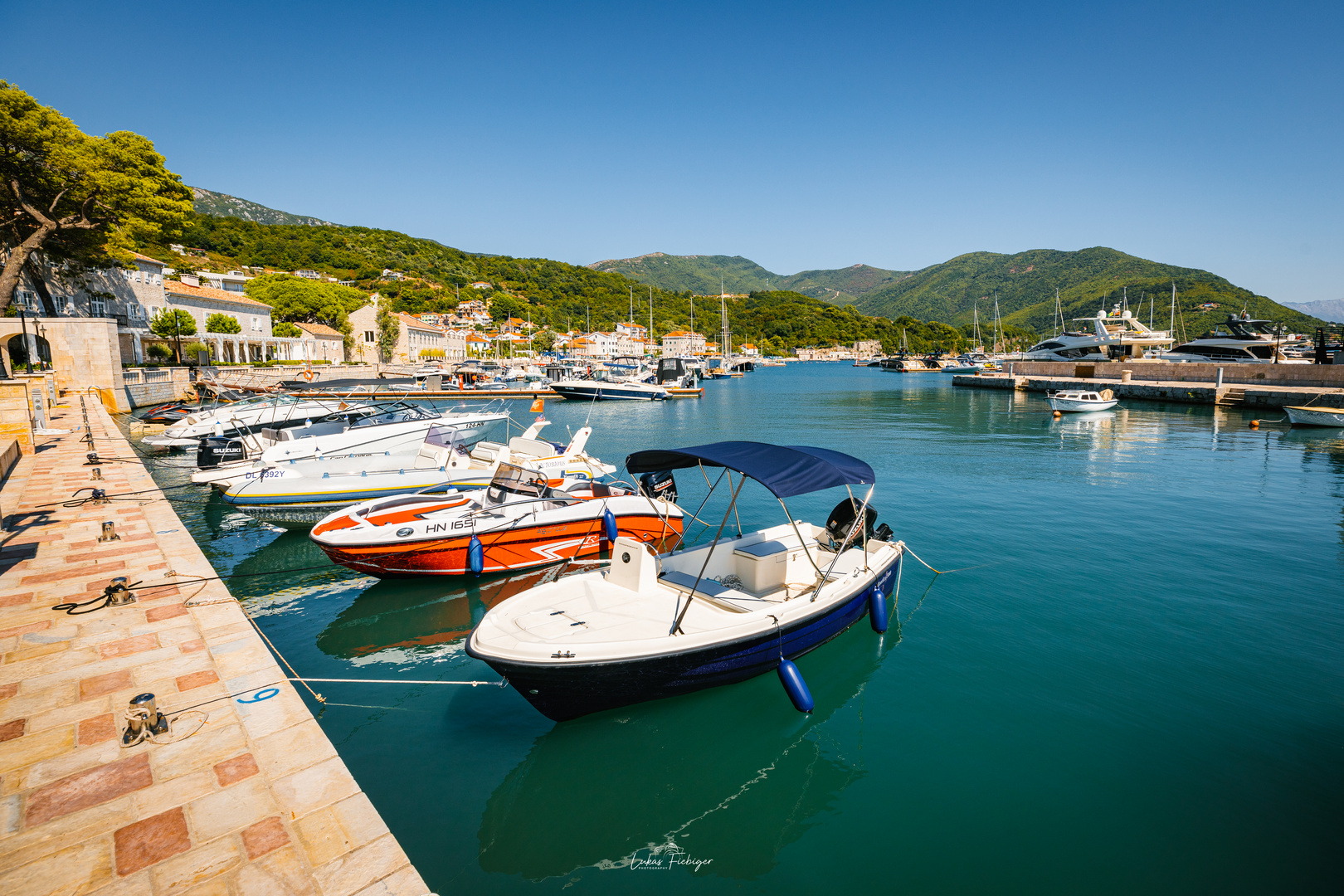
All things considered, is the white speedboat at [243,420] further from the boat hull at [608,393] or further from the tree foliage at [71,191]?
the boat hull at [608,393]

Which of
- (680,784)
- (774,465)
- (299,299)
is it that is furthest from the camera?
(299,299)

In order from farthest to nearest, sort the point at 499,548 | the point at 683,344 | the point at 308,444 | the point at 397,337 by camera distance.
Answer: the point at 683,344
the point at 397,337
the point at 308,444
the point at 499,548

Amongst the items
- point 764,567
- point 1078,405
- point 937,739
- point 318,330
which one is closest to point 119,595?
point 764,567

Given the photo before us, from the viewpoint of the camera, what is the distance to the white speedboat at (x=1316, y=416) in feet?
91.7

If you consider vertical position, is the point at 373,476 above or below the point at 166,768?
above

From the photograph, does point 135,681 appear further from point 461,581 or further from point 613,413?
point 613,413

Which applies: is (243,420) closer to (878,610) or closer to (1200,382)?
(878,610)

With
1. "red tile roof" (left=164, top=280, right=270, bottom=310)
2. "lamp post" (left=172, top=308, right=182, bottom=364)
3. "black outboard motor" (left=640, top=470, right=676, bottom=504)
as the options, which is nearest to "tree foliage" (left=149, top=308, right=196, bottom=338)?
"lamp post" (left=172, top=308, right=182, bottom=364)

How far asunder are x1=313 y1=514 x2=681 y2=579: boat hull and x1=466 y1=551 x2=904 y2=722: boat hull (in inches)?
128

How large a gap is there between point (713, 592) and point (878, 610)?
2819mm

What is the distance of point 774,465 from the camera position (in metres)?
7.43

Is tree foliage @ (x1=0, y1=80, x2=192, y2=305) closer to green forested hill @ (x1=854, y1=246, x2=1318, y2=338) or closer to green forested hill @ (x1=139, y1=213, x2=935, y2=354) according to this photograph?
green forested hill @ (x1=139, y1=213, x2=935, y2=354)

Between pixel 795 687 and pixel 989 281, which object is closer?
pixel 795 687

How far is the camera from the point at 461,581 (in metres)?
11.0
